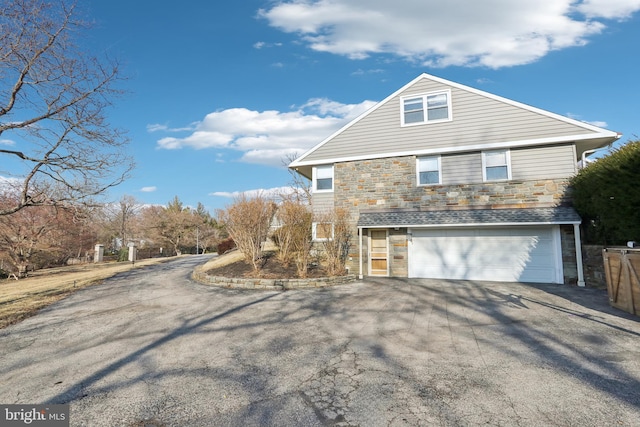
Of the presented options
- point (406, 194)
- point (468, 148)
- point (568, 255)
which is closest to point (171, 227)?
point (406, 194)

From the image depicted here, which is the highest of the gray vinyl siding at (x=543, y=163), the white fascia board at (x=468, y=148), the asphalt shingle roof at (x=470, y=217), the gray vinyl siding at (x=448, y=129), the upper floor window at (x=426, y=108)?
the upper floor window at (x=426, y=108)

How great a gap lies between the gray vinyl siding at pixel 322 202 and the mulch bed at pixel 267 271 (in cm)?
248

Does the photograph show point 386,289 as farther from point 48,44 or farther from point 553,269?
point 48,44

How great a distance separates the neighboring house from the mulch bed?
1572 millimetres

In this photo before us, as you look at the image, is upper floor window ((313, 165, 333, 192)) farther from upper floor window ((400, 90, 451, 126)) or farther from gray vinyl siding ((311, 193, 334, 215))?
upper floor window ((400, 90, 451, 126))

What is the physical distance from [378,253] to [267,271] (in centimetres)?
435

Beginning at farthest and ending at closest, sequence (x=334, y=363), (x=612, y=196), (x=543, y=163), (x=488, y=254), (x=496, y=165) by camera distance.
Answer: (x=496, y=165)
(x=488, y=254)
(x=543, y=163)
(x=612, y=196)
(x=334, y=363)

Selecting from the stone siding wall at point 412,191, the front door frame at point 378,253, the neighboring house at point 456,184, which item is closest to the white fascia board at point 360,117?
the neighboring house at point 456,184

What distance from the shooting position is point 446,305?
291 inches

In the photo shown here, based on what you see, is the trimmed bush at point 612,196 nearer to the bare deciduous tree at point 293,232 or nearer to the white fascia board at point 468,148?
the white fascia board at point 468,148

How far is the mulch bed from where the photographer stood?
10.6m

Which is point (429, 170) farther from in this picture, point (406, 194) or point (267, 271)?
point (267, 271)

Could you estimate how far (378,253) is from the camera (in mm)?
12070

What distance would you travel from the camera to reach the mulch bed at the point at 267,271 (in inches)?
418
